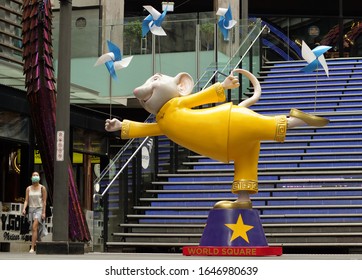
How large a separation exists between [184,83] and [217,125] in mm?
1084

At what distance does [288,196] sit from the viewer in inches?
772

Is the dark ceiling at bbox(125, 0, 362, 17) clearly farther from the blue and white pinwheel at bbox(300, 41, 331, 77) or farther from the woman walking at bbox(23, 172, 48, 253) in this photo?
the blue and white pinwheel at bbox(300, 41, 331, 77)

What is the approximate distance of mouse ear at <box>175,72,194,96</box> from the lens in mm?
14586

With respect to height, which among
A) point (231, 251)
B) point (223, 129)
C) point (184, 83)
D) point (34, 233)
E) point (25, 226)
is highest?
point (184, 83)

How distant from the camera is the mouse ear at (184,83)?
47.9 feet

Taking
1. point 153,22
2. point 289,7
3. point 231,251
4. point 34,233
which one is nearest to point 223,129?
point 231,251

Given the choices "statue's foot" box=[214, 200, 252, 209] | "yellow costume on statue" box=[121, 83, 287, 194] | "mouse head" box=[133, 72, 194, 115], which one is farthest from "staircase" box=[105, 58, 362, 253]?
"mouse head" box=[133, 72, 194, 115]

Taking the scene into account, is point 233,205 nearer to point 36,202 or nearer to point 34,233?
point 34,233

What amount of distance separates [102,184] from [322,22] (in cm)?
2030

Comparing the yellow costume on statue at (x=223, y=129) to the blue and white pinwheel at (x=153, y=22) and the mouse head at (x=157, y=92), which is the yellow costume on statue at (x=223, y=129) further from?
the blue and white pinwheel at (x=153, y=22)

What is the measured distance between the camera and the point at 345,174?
2031 centimetres

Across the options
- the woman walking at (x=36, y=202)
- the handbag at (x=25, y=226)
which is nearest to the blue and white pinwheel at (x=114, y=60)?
the woman walking at (x=36, y=202)

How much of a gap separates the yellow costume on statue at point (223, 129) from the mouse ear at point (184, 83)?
0.90 feet
